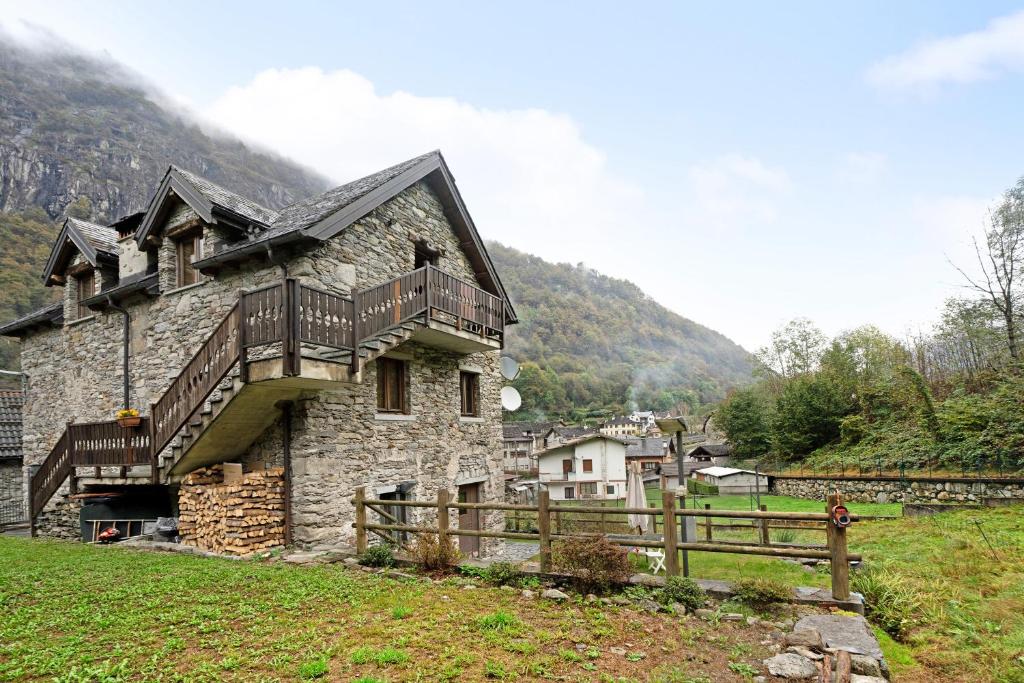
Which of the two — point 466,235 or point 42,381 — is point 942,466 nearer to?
point 466,235

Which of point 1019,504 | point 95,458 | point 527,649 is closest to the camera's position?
point 527,649

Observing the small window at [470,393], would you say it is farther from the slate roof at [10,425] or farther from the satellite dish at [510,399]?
the slate roof at [10,425]

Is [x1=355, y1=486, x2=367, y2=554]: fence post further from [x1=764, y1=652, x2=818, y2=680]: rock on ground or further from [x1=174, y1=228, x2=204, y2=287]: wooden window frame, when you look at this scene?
[x1=174, y1=228, x2=204, y2=287]: wooden window frame

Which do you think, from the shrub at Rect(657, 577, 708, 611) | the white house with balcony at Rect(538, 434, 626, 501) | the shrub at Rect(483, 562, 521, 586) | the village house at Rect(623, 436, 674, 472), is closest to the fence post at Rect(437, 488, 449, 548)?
the shrub at Rect(483, 562, 521, 586)

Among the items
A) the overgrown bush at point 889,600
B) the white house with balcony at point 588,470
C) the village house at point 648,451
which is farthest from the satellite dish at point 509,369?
the village house at point 648,451

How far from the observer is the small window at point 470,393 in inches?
623

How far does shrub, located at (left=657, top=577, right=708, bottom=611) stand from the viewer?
6.77 metres

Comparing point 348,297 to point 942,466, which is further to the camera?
point 942,466

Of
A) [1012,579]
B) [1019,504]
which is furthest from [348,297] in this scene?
[1019,504]

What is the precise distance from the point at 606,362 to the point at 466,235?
3844 inches

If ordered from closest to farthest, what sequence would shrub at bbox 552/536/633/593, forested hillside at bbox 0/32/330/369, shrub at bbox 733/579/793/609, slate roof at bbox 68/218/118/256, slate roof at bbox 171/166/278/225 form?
1. shrub at bbox 733/579/793/609
2. shrub at bbox 552/536/633/593
3. slate roof at bbox 171/166/278/225
4. slate roof at bbox 68/218/118/256
5. forested hillside at bbox 0/32/330/369

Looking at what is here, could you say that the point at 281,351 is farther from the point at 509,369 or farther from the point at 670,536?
the point at 509,369

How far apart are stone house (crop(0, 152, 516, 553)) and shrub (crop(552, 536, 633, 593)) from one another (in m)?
5.11

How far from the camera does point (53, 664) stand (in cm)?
487
